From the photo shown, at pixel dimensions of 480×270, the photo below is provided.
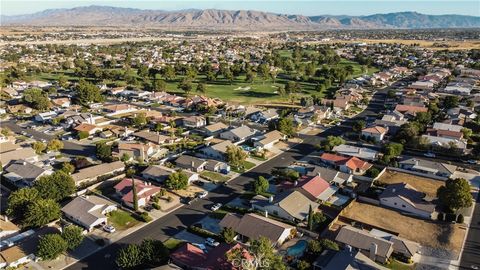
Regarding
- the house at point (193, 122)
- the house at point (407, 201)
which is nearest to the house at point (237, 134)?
the house at point (193, 122)

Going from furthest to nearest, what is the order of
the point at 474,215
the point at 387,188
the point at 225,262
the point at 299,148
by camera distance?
the point at 299,148
the point at 387,188
the point at 474,215
the point at 225,262

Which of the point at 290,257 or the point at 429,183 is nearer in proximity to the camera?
the point at 290,257

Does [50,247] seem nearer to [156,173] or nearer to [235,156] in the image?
[156,173]

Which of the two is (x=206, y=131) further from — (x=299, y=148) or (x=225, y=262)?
(x=225, y=262)

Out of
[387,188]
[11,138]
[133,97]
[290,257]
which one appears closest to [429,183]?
[387,188]

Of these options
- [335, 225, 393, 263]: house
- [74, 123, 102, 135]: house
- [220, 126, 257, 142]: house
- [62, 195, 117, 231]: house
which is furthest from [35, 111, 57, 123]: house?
[335, 225, 393, 263]: house

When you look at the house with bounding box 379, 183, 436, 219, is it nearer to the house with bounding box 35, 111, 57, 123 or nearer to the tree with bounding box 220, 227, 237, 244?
the tree with bounding box 220, 227, 237, 244

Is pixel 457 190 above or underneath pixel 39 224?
above
